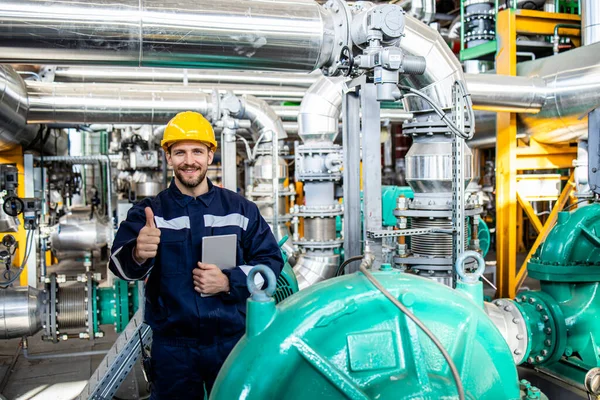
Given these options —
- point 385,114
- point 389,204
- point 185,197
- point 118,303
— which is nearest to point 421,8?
point 385,114

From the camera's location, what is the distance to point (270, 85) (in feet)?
26.8

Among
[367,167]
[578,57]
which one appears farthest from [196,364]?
[578,57]

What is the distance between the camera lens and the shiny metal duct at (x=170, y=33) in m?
2.50

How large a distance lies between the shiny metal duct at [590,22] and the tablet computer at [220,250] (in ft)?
14.9

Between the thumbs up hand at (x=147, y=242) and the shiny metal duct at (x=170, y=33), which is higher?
the shiny metal duct at (x=170, y=33)

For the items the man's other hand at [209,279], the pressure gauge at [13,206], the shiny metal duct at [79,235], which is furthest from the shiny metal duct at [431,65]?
the shiny metal duct at [79,235]

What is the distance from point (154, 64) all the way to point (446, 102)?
178 cm

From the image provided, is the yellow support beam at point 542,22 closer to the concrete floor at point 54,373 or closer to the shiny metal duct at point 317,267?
the concrete floor at point 54,373

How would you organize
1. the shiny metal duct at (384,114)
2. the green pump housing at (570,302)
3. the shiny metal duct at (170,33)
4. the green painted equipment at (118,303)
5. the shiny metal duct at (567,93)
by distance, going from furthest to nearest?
the shiny metal duct at (384,114) < the shiny metal duct at (567,93) < the green painted equipment at (118,303) < the green pump housing at (570,302) < the shiny metal duct at (170,33)

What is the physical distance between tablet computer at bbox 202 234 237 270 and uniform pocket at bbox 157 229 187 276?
0.38ft

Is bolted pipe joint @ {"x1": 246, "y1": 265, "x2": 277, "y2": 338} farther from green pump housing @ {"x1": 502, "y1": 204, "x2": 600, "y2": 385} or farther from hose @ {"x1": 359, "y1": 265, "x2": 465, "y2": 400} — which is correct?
green pump housing @ {"x1": 502, "y1": 204, "x2": 600, "y2": 385}

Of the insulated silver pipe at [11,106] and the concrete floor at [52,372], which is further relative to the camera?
the insulated silver pipe at [11,106]

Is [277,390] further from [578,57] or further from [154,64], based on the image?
[578,57]

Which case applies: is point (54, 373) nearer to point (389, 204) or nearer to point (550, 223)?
point (389, 204)
